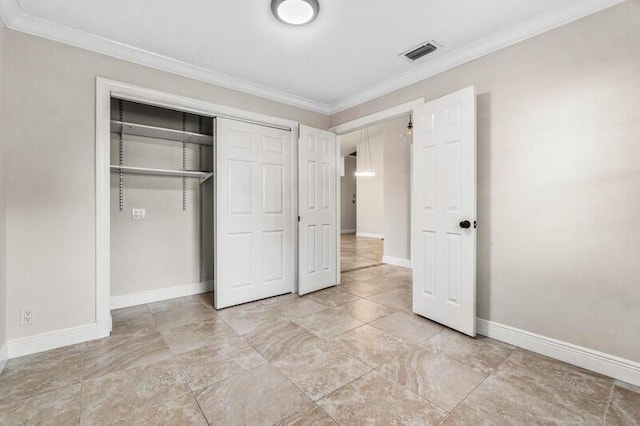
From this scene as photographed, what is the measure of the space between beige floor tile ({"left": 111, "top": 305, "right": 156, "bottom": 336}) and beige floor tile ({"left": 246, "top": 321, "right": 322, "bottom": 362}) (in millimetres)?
1065

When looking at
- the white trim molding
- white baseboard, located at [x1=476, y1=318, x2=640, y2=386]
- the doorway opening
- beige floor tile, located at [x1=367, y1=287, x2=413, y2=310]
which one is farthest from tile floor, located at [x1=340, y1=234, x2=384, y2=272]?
white baseboard, located at [x1=476, y1=318, x2=640, y2=386]

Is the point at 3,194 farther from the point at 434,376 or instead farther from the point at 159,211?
the point at 434,376

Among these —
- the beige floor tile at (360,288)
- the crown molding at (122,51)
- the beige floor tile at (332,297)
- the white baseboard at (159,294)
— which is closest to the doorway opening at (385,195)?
the beige floor tile at (360,288)

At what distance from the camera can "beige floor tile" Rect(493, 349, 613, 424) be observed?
1.65m

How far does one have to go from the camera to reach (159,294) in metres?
3.48

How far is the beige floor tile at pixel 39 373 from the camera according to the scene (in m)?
1.78

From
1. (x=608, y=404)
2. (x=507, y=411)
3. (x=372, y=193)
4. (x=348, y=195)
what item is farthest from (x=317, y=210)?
(x=348, y=195)

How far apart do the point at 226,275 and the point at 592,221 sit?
334 cm

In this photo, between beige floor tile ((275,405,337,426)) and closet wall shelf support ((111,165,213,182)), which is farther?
closet wall shelf support ((111,165,213,182))

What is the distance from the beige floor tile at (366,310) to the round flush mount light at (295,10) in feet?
9.09

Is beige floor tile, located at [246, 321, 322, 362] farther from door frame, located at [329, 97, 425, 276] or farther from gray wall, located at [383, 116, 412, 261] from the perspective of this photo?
gray wall, located at [383, 116, 412, 261]

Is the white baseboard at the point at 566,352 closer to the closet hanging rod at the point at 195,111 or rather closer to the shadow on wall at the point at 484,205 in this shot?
the shadow on wall at the point at 484,205

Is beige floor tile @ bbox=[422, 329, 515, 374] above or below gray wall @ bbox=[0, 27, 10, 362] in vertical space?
below

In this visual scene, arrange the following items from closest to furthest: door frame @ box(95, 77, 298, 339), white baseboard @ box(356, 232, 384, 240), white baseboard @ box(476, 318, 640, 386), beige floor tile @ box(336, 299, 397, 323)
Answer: white baseboard @ box(476, 318, 640, 386) < door frame @ box(95, 77, 298, 339) < beige floor tile @ box(336, 299, 397, 323) < white baseboard @ box(356, 232, 384, 240)
